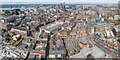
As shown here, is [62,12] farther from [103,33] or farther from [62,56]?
[62,56]

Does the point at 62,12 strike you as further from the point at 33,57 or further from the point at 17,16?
the point at 33,57

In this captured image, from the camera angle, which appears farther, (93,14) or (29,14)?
(29,14)

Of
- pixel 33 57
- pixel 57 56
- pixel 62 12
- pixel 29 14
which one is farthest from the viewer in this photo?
pixel 62 12

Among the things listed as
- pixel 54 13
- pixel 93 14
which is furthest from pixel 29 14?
pixel 93 14

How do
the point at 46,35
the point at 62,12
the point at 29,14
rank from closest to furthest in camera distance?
the point at 46,35 < the point at 29,14 < the point at 62,12

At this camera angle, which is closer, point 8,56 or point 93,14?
point 8,56

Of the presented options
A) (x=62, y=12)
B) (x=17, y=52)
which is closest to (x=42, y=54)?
(x=17, y=52)

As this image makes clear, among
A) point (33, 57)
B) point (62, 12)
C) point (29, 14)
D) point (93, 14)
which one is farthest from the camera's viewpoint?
point (62, 12)

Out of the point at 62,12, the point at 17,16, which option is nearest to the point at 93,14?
the point at 62,12

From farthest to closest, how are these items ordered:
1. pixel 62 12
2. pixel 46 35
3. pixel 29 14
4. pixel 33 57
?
1. pixel 62 12
2. pixel 29 14
3. pixel 46 35
4. pixel 33 57
